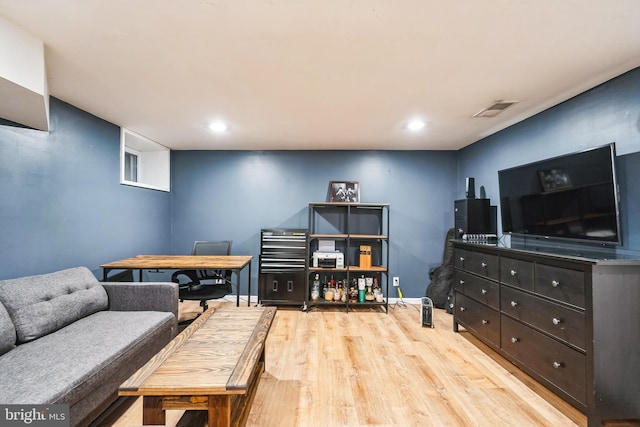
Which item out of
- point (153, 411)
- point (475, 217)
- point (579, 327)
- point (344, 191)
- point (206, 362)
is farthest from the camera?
point (344, 191)

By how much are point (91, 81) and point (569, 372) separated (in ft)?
12.6

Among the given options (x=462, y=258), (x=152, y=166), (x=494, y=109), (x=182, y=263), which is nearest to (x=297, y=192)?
(x=182, y=263)

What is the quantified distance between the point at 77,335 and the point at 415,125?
11.1 feet

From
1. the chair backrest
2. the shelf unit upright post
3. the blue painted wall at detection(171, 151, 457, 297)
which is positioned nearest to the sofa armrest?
the chair backrest

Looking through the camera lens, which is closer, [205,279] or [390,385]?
[390,385]

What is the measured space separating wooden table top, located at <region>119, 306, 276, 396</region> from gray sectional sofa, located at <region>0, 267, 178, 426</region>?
0.36 meters

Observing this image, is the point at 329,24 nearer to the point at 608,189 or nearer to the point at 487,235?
the point at 608,189

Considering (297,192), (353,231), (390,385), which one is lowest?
(390,385)

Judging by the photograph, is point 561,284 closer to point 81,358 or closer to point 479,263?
point 479,263

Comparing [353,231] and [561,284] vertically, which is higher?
[353,231]

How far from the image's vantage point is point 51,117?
227 cm

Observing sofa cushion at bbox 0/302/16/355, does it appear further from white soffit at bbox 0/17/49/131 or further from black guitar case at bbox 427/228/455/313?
black guitar case at bbox 427/228/455/313

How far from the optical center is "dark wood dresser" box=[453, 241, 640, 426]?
1.49 metres

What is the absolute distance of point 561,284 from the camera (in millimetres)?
1688
